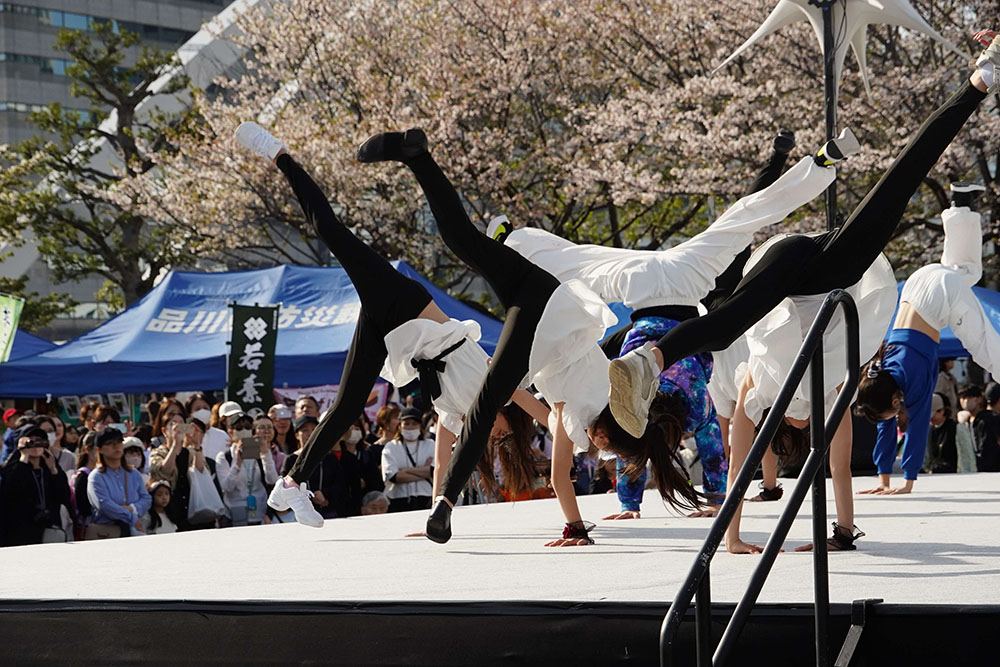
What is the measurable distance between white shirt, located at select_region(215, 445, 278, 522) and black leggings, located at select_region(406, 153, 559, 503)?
12.2 ft

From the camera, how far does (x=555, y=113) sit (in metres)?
19.4

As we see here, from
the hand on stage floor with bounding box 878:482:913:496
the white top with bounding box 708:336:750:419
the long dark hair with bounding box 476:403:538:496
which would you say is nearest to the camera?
the long dark hair with bounding box 476:403:538:496

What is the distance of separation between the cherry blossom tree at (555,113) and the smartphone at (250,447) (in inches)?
398

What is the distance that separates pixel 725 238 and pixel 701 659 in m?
2.70

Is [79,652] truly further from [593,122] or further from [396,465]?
[593,122]

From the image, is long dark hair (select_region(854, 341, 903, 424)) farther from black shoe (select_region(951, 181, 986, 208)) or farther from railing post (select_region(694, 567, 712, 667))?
railing post (select_region(694, 567, 712, 667))

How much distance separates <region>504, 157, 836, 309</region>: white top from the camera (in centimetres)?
462

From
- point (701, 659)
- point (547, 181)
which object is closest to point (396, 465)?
point (701, 659)

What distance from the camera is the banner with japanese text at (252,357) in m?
10.6

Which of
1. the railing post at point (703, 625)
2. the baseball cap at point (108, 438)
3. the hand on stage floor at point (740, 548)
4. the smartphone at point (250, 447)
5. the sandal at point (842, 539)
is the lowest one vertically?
the smartphone at point (250, 447)

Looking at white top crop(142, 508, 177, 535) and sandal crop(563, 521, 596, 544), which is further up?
sandal crop(563, 521, 596, 544)

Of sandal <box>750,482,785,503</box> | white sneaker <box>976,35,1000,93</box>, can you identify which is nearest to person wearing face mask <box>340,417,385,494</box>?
sandal <box>750,482,785,503</box>

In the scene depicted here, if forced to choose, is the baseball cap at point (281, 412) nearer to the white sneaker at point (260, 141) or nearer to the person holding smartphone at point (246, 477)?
the person holding smartphone at point (246, 477)

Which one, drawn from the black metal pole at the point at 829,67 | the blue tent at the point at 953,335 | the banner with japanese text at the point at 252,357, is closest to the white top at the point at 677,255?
the black metal pole at the point at 829,67
